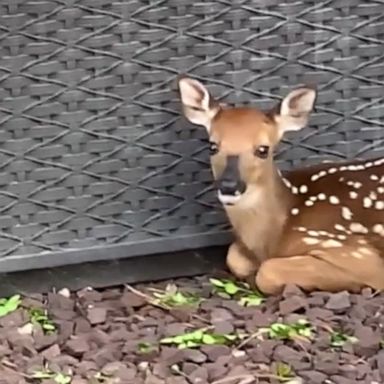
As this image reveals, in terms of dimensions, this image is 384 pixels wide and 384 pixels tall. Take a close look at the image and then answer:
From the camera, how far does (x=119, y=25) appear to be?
540 centimetres

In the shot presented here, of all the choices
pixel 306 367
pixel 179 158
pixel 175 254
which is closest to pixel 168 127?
pixel 179 158

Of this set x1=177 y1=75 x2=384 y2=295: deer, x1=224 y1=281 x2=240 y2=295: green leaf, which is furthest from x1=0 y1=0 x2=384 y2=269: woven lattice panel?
x1=224 y1=281 x2=240 y2=295: green leaf

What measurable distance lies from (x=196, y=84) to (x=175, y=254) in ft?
2.30

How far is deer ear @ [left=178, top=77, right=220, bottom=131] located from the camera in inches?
208

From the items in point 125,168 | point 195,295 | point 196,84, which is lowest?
point 195,295

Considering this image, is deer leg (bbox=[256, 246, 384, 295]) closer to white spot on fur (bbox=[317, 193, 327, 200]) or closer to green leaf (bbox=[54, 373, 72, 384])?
white spot on fur (bbox=[317, 193, 327, 200])

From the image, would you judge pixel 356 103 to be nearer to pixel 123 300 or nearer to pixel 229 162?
pixel 229 162

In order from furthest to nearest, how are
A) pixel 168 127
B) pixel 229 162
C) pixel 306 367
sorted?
pixel 168 127, pixel 229 162, pixel 306 367

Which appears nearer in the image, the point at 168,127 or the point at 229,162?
the point at 229,162

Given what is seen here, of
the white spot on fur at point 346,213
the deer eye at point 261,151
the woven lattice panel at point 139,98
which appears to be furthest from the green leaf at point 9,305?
the white spot on fur at point 346,213

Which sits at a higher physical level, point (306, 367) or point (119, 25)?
point (119, 25)

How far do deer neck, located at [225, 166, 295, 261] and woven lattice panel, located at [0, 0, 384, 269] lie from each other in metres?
0.23

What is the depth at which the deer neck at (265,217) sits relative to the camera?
535cm

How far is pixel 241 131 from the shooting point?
5.21m
